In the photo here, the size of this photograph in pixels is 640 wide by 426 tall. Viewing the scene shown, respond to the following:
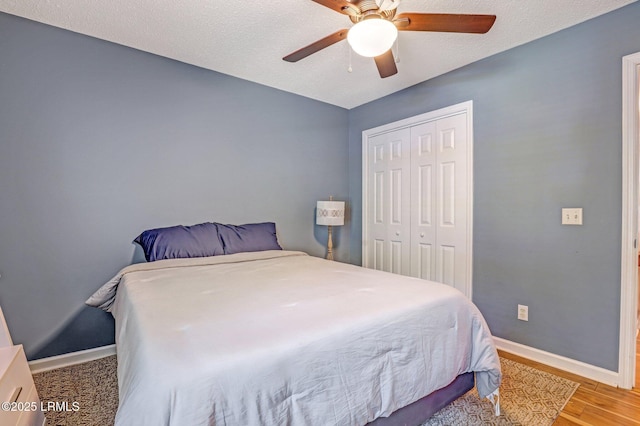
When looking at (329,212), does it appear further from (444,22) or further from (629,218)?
(629,218)

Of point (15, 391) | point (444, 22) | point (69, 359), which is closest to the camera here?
point (15, 391)

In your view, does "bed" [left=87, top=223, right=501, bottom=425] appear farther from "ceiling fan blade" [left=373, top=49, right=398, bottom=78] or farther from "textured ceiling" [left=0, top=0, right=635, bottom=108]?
"textured ceiling" [left=0, top=0, right=635, bottom=108]

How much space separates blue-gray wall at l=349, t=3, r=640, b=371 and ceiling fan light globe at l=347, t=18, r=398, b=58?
148cm

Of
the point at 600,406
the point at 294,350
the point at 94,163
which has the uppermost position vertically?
the point at 94,163

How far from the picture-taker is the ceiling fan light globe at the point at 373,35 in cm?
150

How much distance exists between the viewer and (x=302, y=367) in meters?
1.02

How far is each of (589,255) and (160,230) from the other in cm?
314

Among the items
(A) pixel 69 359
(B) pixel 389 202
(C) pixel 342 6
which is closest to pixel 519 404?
(B) pixel 389 202

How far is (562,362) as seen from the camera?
219cm

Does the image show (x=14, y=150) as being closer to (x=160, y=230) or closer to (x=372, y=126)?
(x=160, y=230)

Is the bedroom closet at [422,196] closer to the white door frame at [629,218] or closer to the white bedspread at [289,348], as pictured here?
the white door frame at [629,218]

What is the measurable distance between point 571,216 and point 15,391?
3229 millimetres

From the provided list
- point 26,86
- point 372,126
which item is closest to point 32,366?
point 26,86

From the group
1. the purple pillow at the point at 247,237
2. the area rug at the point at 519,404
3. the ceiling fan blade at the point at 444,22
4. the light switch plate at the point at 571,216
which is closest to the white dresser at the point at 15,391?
the purple pillow at the point at 247,237
